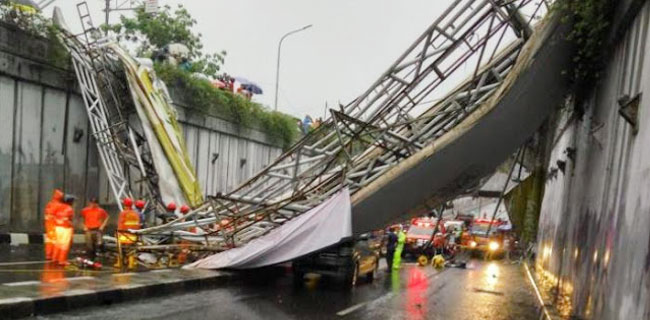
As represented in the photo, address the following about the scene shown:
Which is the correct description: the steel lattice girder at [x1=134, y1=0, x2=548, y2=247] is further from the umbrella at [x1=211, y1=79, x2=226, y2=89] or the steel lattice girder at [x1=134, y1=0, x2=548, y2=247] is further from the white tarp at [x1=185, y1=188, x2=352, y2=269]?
the umbrella at [x1=211, y1=79, x2=226, y2=89]

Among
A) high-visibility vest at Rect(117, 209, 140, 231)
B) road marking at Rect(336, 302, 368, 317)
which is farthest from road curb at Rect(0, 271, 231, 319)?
road marking at Rect(336, 302, 368, 317)

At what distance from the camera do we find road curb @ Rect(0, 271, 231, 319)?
27.0 ft

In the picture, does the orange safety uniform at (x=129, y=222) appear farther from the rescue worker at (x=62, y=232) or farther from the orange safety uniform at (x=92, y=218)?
the rescue worker at (x=62, y=232)

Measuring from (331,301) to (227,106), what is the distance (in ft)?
48.3

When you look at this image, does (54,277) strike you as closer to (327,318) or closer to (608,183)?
(327,318)

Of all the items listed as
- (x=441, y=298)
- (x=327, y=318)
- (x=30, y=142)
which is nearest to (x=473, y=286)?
(x=441, y=298)

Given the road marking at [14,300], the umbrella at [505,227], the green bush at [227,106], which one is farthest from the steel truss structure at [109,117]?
the umbrella at [505,227]

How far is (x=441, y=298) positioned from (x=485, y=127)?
437cm

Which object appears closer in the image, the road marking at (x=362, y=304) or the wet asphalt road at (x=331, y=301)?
the wet asphalt road at (x=331, y=301)

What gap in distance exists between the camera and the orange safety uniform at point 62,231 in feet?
41.4

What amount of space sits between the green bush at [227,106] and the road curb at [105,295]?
1109cm

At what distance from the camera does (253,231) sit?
1390 cm

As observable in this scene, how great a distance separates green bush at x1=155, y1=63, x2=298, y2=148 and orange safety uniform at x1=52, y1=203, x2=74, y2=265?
9.94m

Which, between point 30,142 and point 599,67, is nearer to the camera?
point 599,67
